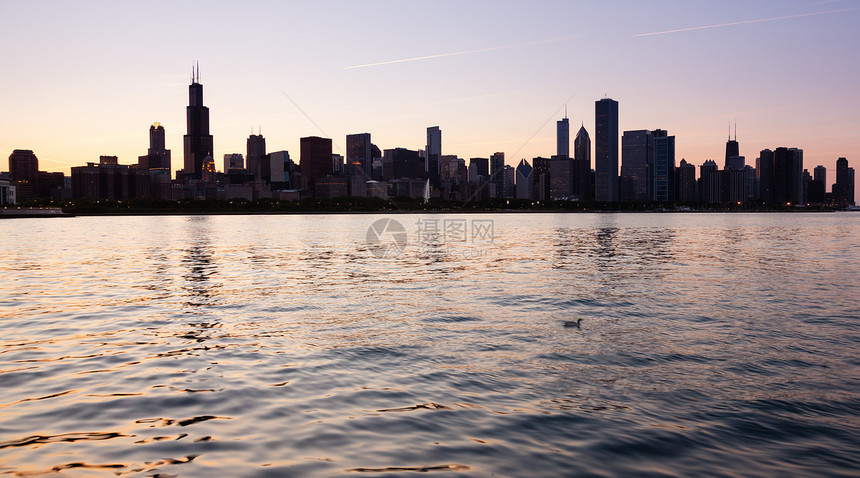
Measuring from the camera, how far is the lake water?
383 inches

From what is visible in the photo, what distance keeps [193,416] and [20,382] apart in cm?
591

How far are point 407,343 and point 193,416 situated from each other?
8.13 m

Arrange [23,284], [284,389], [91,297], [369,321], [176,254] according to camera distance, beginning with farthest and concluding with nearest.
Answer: [176,254] < [23,284] < [91,297] < [369,321] < [284,389]

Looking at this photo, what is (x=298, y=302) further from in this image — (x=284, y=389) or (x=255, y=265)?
(x=255, y=265)

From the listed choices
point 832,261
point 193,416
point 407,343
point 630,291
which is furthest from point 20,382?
point 832,261

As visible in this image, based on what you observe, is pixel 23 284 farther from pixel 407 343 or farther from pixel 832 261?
pixel 832 261

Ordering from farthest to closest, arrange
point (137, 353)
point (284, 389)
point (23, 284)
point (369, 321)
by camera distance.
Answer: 1. point (23, 284)
2. point (369, 321)
3. point (137, 353)
4. point (284, 389)

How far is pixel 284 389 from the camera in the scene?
44.1 feet

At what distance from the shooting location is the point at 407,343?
1853cm

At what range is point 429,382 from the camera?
1411 centimetres

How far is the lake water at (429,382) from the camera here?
973 centimetres

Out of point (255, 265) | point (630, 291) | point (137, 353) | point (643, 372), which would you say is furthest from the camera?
point (255, 265)

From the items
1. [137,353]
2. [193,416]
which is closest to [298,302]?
[137,353]

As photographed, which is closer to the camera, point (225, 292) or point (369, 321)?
point (369, 321)
